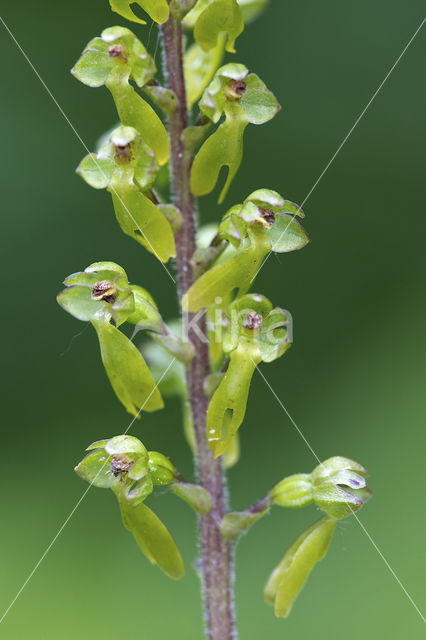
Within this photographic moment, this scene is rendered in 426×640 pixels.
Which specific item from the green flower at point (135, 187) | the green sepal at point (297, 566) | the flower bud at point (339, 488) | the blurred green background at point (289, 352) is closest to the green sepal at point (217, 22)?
the green flower at point (135, 187)

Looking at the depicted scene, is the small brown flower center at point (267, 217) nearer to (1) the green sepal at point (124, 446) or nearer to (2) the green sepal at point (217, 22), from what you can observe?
(2) the green sepal at point (217, 22)

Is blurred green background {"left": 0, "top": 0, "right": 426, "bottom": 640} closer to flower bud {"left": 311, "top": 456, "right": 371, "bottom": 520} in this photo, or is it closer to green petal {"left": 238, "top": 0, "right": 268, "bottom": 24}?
flower bud {"left": 311, "top": 456, "right": 371, "bottom": 520}

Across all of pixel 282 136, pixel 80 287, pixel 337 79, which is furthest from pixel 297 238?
pixel 337 79

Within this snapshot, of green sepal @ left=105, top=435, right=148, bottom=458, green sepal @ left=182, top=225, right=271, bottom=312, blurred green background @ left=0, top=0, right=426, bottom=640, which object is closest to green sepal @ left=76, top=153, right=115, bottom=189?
green sepal @ left=182, top=225, right=271, bottom=312

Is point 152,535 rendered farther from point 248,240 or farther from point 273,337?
point 248,240

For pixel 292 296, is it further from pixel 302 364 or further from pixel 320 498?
pixel 320 498
